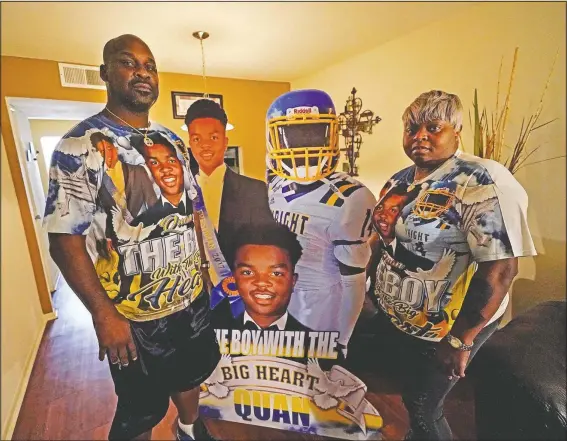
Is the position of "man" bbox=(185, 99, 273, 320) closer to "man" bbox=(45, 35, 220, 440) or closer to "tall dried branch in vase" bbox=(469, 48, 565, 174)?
"man" bbox=(45, 35, 220, 440)

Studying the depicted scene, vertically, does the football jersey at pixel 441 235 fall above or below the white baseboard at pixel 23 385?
above

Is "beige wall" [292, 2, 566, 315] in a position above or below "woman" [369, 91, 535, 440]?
above

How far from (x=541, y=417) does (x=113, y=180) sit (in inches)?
54.4

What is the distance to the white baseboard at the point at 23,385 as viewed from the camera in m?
0.83

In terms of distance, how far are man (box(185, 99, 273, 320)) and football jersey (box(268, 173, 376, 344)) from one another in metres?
0.06

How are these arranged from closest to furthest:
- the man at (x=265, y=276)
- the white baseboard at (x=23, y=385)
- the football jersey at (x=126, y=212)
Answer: the football jersey at (x=126, y=212) → the white baseboard at (x=23, y=385) → the man at (x=265, y=276)

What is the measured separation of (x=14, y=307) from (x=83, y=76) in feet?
2.08

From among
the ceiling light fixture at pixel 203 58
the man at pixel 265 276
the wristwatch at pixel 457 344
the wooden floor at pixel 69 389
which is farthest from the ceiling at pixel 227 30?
the wristwatch at pixel 457 344

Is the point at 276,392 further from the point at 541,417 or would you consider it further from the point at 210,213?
the point at 541,417

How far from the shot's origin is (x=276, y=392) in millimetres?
1056

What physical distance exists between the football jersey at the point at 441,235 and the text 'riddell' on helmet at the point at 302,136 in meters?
0.23

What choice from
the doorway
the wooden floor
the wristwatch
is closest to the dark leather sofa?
the wristwatch

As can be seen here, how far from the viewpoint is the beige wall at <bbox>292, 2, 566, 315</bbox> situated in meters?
0.81

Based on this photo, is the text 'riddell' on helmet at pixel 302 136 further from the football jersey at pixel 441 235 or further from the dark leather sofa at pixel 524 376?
the dark leather sofa at pixel 524 376
